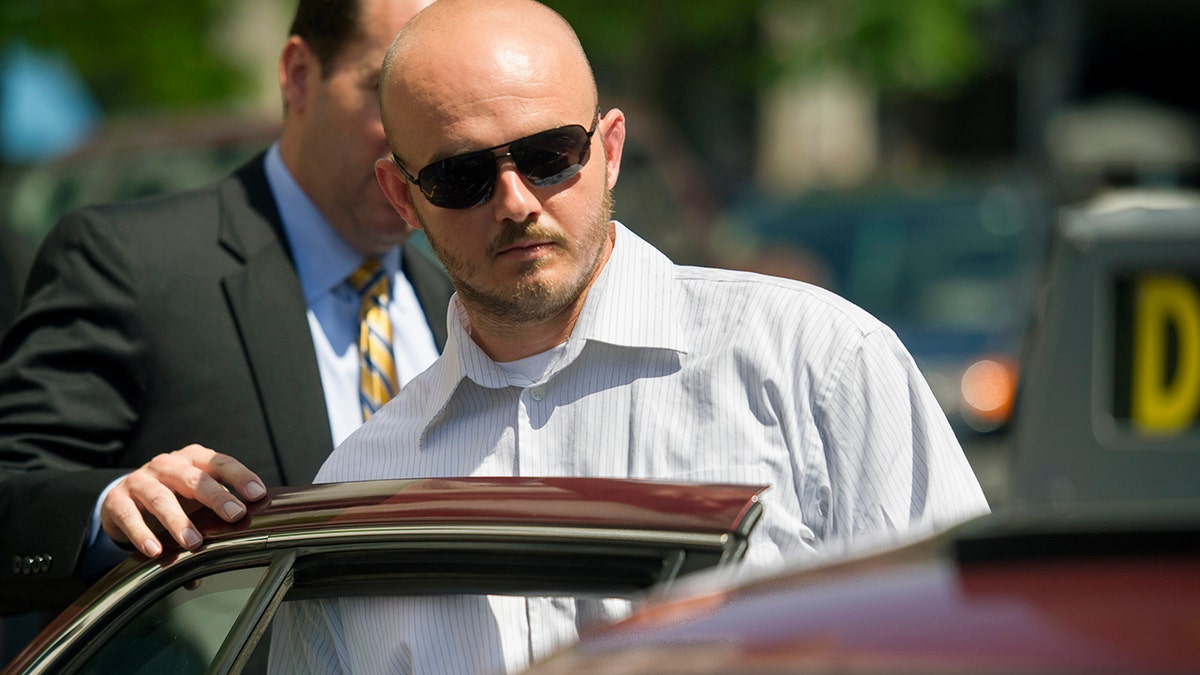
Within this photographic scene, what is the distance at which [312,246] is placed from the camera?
11.4 ft

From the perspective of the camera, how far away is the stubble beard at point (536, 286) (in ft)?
8.10

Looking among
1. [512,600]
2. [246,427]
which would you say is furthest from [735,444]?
[246,427]

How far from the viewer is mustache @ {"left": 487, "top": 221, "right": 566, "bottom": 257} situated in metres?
2.49

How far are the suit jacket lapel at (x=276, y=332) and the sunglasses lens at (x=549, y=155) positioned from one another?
0.95m

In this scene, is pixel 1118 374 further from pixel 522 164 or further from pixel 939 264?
pixel 939 264

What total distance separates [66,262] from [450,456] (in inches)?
45.4

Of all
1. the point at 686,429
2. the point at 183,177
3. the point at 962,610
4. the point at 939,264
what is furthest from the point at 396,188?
the point at 939,264

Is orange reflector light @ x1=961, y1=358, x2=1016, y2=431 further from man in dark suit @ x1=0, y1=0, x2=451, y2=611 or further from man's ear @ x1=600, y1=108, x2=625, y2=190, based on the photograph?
man's ear @ x1=600, y1=108, x2=625, y2=190

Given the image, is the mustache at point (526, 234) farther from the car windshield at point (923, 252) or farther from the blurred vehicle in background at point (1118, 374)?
the car windshield at point (923, 252)

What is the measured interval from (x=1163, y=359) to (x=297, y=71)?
2119 millimetres

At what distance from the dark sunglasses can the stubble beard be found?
0.24ft

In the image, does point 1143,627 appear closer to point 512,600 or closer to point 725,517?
point 725,517

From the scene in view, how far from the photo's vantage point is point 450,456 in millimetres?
2477

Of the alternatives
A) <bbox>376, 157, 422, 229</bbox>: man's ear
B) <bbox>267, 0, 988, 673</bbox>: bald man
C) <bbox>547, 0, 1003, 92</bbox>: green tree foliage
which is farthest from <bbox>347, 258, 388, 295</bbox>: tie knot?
<bbox>547, 0, 1003, 92</bbox>: green tree foliage
